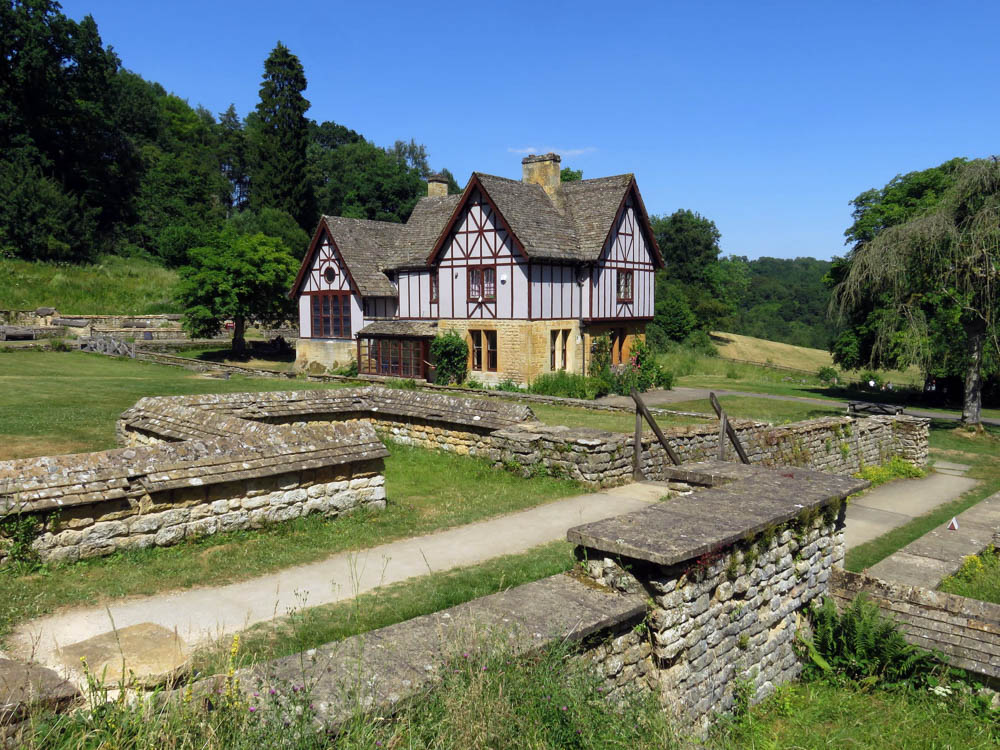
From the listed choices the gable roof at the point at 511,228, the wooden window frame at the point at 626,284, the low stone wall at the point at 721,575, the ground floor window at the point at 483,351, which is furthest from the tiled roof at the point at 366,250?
the low stone wall at the point at 721,575

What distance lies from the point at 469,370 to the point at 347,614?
2470cm

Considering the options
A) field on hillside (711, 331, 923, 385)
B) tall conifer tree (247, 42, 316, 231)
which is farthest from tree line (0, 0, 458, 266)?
field on hillside (711, 331, 923, 385)

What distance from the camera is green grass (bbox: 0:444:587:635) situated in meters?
6.81

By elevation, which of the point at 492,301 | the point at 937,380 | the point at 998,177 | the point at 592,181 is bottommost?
the point at 937,380

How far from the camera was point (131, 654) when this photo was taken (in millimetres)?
5441

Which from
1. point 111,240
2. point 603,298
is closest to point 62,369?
point 603,298

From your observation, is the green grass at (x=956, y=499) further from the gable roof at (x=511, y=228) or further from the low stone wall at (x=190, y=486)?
the gable roof at (x=511, y=228)

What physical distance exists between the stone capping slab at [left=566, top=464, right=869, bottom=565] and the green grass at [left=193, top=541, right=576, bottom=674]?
1181 mm

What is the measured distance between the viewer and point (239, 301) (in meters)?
39.1

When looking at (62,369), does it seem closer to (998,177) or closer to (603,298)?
(603,298)

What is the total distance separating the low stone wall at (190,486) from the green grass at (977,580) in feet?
24.0

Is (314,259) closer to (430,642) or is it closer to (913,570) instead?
(913,570)

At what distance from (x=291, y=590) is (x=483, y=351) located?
78.1 feet

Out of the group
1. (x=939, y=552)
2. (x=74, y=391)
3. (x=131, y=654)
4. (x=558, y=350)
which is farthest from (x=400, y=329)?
(x=131, y=654)
